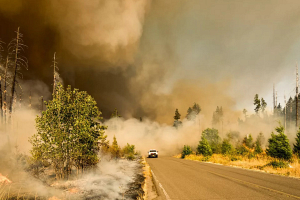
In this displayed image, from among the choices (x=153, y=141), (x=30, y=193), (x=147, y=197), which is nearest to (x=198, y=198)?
(x=147, y=197)

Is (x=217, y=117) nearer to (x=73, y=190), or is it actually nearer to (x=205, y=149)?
(x=205, y=149)

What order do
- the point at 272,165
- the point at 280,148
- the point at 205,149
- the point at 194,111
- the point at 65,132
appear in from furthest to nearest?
the point at 194,111 < the point at 205,149 < the point at 280,148 < the point at 272,165 < the point at 65,132

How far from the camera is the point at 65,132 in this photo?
12.4 meters

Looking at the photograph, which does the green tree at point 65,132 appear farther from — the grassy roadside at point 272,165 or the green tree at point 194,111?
the green tree at point 194,111

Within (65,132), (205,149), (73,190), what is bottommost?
(205,149)

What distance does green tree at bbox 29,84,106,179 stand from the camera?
39.0 feet

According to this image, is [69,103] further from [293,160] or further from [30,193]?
[293,160]

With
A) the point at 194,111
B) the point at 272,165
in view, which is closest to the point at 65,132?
the point at 272,165

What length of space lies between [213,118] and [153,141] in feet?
139

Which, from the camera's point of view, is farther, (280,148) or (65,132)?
Answer: (280,148)

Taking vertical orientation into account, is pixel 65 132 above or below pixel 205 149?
above

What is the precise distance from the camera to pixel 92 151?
45.4 ft

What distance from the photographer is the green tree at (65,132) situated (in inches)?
468

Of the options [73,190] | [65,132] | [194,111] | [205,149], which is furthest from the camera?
[194,111]
